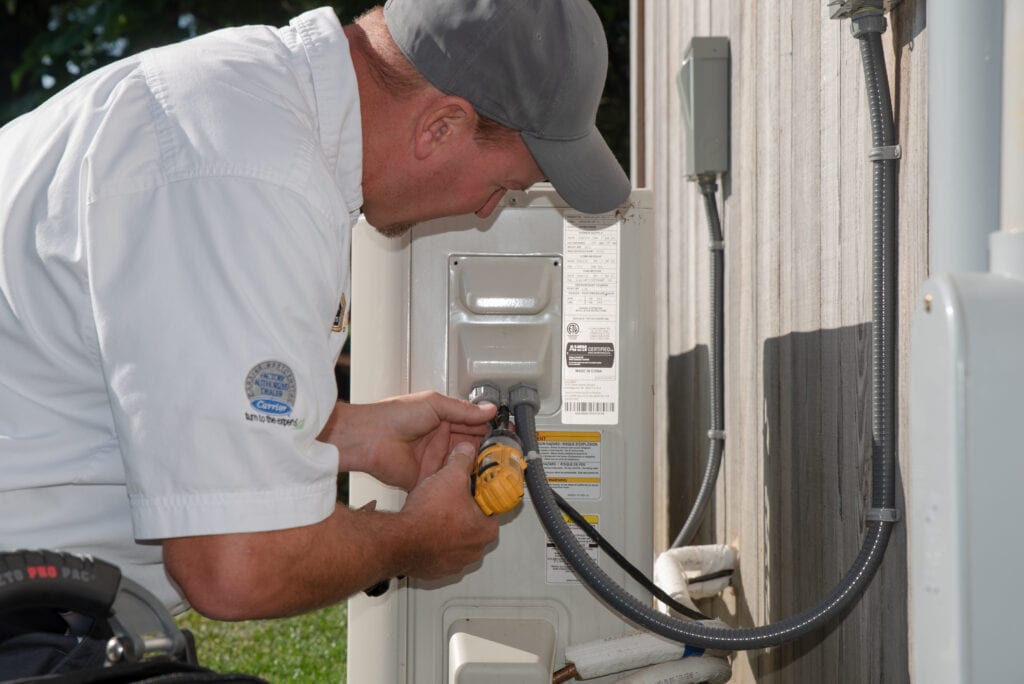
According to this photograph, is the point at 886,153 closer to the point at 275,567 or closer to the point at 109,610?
the point at 275,567

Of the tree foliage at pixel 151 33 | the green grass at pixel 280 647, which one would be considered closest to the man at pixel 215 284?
the green grass at pixel 280 647

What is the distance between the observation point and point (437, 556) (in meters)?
1.75

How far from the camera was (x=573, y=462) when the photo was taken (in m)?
2.38

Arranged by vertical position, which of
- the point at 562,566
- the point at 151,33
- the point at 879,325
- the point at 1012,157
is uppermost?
the point at 151,33

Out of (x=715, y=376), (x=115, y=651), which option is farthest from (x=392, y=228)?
(x=715, y=376)

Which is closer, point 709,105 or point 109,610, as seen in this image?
point 109,610

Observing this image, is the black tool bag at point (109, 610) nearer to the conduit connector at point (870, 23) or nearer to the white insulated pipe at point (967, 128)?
the white insulated pipe at point (967, 128)

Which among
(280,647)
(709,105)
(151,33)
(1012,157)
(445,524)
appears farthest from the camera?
(151,33)

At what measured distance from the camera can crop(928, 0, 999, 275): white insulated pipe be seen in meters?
1.03

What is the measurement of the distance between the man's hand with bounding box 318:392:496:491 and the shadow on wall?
25.9 inches

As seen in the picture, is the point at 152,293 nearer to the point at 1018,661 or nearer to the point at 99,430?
the point at 99,430

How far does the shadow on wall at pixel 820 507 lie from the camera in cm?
181

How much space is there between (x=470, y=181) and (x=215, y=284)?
0.64 meters

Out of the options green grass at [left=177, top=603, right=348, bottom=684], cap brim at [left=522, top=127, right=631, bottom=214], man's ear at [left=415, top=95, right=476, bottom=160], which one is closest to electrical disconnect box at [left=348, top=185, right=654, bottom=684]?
cap brim at [left=522, top=127, right=631, bottom=214]
